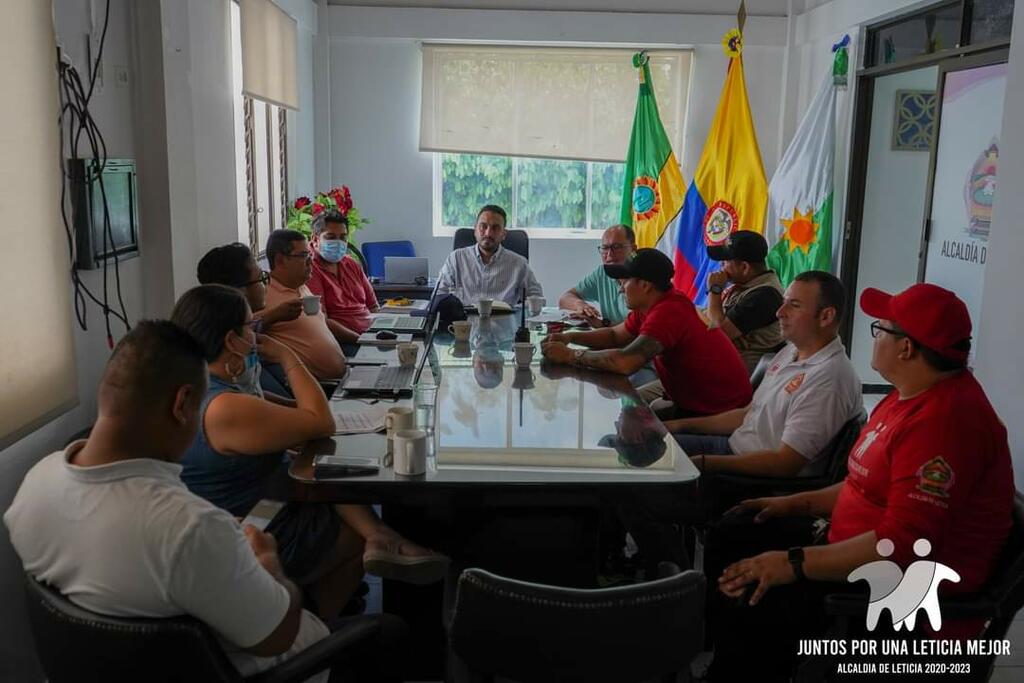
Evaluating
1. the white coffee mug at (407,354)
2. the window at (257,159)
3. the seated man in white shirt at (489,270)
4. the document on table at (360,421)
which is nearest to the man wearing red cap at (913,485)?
the document on table at (360,421)

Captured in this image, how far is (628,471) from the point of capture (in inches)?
81.7

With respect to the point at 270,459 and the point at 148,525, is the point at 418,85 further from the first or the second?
the point at 148,525

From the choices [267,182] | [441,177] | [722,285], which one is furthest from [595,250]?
[722,285]

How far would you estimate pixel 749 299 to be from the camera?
146 inches

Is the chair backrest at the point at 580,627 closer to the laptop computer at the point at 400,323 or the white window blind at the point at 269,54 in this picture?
the laptop computer at the point at 400,323

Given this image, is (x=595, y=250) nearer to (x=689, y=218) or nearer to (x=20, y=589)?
(x=689, y=218)

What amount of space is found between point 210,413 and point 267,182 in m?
4.12

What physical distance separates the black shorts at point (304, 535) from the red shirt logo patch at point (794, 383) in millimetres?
1348

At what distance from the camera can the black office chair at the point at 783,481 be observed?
245 cm

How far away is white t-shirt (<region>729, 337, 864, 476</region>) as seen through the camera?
2.48 meters

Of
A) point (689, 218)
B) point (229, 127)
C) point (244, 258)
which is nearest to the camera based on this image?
point (244, 258)

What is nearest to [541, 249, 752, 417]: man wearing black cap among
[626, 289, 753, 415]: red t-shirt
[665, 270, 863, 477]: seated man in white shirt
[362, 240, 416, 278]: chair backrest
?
[626, 289, 753, 415]: red t-shirt

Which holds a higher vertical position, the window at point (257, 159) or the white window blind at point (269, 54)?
the white window blind at point (269, 54)

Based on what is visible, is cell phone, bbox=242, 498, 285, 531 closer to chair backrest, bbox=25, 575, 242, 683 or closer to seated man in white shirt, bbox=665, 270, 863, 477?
chair backrest, bbox=25, 575, 242, 683
